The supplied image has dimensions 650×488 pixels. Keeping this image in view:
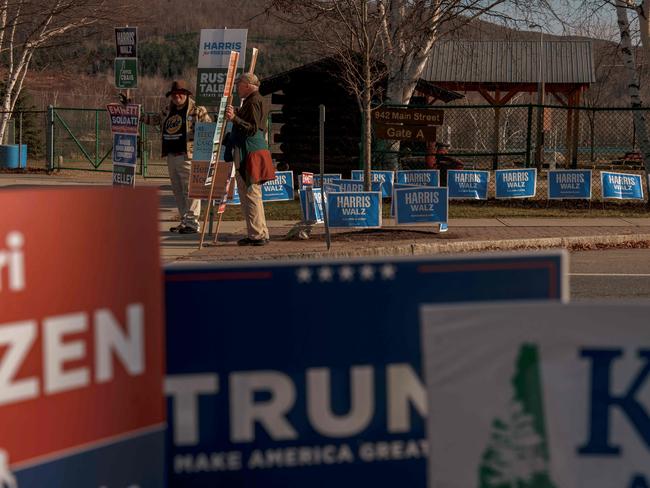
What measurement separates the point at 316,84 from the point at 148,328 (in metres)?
23.1

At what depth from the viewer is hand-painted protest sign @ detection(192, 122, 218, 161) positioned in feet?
45.1

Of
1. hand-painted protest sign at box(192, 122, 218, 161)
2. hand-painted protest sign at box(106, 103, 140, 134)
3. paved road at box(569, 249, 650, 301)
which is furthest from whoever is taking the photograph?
hand-painted protest sign at box(106, 103, 140, 134)

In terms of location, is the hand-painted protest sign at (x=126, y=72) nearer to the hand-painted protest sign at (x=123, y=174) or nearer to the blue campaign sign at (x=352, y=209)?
the hand-painted protest sign at (x=123, y=174)

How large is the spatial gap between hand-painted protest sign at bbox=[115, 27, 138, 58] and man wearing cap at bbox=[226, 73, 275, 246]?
3.68 meters

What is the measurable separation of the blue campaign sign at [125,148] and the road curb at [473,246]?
127 inches

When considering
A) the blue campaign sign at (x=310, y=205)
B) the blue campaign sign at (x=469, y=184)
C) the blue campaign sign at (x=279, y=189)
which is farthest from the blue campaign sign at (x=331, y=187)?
the blue campaign sign at (x=469, y=184)

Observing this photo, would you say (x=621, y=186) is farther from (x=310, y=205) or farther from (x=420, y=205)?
(x=310, y=205)

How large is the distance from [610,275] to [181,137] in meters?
5.93

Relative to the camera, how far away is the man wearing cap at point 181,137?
14.3 meters

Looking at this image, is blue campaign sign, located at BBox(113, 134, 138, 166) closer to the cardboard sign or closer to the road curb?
the cardboard sign

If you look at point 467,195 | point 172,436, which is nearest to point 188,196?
point 467,195

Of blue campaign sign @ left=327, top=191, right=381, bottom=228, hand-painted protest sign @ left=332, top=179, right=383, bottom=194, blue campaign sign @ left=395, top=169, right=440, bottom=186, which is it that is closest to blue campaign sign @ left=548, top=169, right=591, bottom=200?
blue campaign sign @ left=395, top=169, right=440, bottom=186

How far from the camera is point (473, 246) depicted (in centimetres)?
1330

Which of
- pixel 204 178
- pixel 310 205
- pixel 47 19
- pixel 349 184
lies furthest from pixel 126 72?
pixel 47 19
